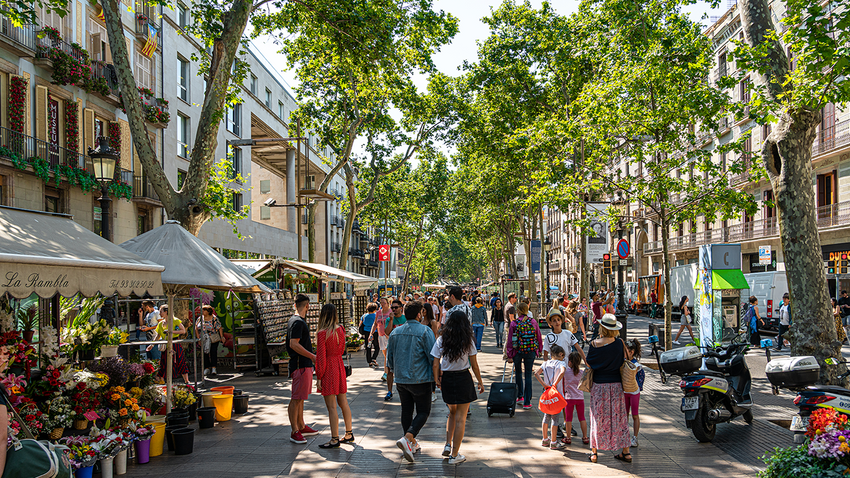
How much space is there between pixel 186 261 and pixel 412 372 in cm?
357

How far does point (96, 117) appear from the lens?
20.6m

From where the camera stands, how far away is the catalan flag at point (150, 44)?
22422 mm

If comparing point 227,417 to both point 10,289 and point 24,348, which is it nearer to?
point 24,348

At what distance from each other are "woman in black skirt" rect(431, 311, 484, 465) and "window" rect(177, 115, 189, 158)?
2252cm

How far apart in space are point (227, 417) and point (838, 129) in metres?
28.9

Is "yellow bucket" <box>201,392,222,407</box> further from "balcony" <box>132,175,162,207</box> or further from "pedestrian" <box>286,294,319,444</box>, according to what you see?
"balcony" <box>132,175,162,207</box>

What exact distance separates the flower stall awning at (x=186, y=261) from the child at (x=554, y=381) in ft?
13.9

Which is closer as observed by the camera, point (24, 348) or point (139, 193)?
point (24, 348)

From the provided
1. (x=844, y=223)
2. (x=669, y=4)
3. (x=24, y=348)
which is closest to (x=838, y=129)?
(x=844, y=223)

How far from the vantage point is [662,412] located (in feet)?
29.6

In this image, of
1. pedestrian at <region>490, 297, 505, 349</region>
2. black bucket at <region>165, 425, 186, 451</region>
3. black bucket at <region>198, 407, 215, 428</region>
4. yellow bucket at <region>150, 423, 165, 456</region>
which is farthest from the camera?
pedestrian at <region>490, 297, 505, 349</region>

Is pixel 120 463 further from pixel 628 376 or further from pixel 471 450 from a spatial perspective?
pixel 628 376

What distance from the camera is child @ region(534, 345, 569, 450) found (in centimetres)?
700

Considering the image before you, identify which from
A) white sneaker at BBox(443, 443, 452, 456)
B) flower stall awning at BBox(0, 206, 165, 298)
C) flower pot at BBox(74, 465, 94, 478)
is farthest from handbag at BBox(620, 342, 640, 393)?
flower pot at BBox(74, 465, 94, 478)
